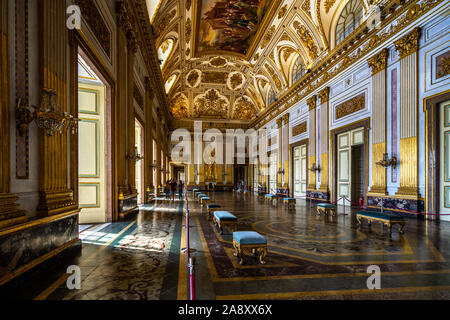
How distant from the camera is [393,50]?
891 centimetres

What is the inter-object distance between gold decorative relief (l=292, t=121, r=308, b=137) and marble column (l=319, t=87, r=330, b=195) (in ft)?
6.42

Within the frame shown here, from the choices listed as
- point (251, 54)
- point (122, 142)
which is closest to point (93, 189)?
point (122, 142)

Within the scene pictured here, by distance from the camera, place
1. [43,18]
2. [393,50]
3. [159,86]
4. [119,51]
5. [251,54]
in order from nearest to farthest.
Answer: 1. [43,18]
2. [119,51]
3. [393,50]
4. [159,86]
5. [251,54]

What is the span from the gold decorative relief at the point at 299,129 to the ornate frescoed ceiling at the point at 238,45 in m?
3.15

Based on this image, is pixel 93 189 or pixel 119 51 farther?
pixel 119 51

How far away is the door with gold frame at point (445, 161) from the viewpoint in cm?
714

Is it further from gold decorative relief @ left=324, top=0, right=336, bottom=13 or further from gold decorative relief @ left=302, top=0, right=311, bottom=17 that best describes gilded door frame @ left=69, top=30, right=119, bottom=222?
gold decorative relief @ left=324, top=0, right=336, bottom=13

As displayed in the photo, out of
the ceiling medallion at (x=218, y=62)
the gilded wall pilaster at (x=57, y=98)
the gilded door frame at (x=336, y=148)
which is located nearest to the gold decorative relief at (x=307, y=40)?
the gilded door frame at (x=336, y=148)

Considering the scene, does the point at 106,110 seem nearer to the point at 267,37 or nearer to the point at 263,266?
the point at 263,266

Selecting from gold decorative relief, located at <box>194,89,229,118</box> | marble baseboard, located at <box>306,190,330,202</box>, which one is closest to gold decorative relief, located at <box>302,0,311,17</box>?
marble baseboard, located at <box>306,190,330,202</box>

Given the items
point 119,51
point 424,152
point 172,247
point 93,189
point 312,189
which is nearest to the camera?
point 172,247

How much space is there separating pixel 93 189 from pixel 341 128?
1057cm

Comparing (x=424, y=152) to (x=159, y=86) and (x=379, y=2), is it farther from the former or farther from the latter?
(x=159, y=86)

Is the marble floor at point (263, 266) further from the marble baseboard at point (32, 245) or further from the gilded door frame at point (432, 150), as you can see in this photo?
the gilded door frame at point (432, 150)
